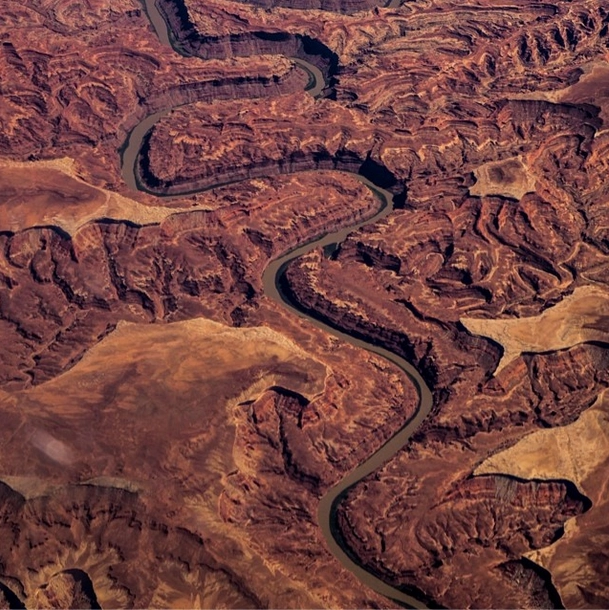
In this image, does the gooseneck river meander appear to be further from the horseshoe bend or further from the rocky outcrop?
the rocky outcrop

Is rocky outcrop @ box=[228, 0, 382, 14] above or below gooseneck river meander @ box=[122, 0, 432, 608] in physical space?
above

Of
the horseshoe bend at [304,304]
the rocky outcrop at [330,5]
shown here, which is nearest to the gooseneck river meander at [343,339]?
the horseshoe bend at [304,304]

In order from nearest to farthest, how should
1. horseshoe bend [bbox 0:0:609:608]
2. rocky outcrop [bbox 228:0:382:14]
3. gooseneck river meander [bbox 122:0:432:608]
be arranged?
horseshoe bend [bbox 0:0:609:608], gooseneck river meander [bbox 122:0:432:608], rocky outcrop [bbox 228:0:382:14]


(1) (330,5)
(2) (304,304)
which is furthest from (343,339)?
(1) (330,5)

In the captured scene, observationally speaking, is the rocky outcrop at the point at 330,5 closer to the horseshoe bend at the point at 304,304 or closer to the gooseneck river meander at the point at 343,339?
the horseshoe bend at the point at 304,304

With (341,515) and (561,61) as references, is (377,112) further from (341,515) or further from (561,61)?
(341,515)

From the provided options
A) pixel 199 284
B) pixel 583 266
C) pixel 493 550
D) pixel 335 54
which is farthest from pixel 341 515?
pixel 335 54

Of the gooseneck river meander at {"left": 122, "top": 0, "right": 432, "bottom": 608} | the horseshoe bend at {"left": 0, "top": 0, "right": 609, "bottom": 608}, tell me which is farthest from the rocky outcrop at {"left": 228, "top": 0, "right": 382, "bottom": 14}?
the gooseneck river meander at {"left": 122, "top": 0, "right": 432, "bottom": 608}
